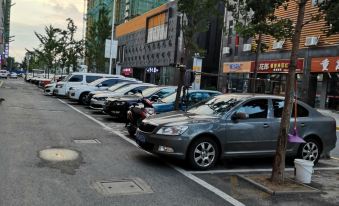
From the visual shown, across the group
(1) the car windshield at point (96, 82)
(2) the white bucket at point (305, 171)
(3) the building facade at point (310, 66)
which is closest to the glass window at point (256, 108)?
(2) the white bucket at point (305, 171)

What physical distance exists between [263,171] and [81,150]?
12.8 ft

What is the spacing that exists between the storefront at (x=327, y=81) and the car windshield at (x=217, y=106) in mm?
20005

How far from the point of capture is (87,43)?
188 ft

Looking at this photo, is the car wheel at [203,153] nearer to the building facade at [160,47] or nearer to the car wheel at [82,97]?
the car wheel at [82,97]

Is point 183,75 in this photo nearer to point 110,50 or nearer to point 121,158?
point 121,158

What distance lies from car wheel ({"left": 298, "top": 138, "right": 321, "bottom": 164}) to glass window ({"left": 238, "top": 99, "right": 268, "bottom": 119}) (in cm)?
124

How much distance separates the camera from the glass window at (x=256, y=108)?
9.55m

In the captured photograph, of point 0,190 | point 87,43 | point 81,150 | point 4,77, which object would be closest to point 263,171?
point 81,150

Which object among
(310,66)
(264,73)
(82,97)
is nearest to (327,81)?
(310,66)

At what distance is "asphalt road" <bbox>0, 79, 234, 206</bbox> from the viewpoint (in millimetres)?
6434

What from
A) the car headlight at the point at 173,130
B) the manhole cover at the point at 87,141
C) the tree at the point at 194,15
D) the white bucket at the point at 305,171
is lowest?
the manhole cover at the point at 87,141

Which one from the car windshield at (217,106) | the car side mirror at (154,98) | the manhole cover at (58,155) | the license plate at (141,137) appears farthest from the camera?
the car side mirror at (154,98)

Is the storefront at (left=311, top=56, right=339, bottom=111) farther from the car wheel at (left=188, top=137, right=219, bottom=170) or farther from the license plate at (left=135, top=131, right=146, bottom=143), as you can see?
the license plate at (left=135, top=131, right=146, bottom=143)

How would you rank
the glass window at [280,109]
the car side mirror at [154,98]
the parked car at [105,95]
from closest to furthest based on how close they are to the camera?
the glass window at [280,109]
the car side mirror at [154,98]
the parked car at [105,95]
